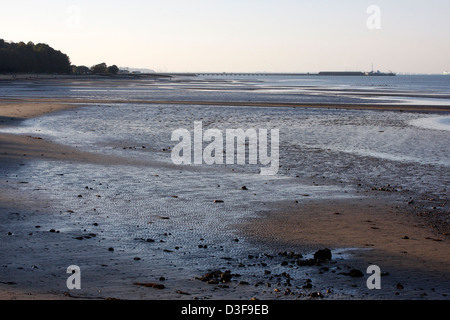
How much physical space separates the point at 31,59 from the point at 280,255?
160 meters

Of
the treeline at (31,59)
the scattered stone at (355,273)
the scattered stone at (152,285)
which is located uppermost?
the treeline at (31,59)

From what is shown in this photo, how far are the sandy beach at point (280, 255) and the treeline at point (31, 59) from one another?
14391 cm

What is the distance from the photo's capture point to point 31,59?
157250 millimetres

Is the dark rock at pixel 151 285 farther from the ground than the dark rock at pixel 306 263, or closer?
farther from the ground

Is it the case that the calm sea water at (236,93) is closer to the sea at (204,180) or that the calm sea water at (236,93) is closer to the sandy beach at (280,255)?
the sea at (204,180)

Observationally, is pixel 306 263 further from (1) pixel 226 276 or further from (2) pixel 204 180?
(2) pixel 204 180

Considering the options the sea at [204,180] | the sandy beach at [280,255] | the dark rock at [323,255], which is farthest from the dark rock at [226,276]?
the dark rock at [323,255]

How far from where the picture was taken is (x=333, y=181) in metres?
17.0

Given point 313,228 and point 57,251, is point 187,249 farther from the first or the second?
point 313,228

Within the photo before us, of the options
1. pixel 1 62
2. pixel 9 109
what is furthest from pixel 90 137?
pixel 1 62

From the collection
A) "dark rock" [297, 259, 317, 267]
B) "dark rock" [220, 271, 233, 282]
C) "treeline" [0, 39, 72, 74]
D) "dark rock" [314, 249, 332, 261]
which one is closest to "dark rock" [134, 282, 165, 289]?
"dark rock" [220, 271, 233, 282]

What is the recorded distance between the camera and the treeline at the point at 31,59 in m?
147

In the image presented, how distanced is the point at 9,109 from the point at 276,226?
34.9 meters

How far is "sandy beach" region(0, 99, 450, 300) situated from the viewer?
26.0 feet
